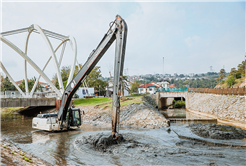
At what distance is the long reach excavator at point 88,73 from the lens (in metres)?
11.9

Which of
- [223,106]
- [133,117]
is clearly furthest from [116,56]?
[223,106]

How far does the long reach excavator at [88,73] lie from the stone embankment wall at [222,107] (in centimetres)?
1846

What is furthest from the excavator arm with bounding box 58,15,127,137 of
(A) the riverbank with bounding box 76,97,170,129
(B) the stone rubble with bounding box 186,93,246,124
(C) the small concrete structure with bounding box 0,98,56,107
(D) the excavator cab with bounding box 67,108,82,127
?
(C) the small concrete structure with bounding box 0,98,56,107

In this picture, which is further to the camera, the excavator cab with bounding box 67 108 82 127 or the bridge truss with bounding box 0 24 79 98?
the bridge truss with bounding box 0 24 79 98

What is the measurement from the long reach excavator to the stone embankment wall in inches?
727

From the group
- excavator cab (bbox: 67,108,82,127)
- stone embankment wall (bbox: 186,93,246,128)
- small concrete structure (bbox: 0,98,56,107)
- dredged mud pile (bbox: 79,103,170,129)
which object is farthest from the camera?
small concrete structure (bbox: 0,98,56,107)

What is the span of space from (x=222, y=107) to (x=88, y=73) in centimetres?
2460

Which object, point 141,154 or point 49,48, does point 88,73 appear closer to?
point 141,154

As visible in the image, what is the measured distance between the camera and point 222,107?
30.1 metres

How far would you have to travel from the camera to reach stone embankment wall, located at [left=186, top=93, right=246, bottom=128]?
25.4 meters

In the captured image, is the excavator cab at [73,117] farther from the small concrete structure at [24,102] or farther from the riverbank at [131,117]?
the small concrete structure at [24,102]

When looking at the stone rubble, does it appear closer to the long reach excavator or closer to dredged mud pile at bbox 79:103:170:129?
dredged mud pile at bbox 79:103:170:129

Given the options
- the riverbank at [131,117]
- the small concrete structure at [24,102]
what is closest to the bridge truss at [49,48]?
the small concrete structure at [24,102]

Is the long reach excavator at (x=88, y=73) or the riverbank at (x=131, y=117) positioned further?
the riverbank at (x=131, y=117)
